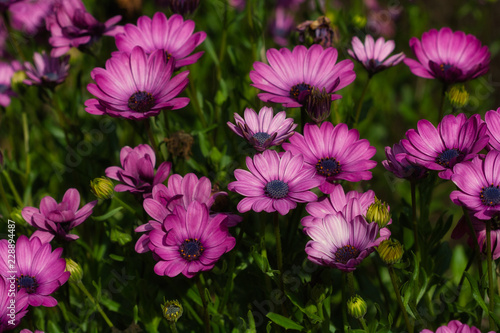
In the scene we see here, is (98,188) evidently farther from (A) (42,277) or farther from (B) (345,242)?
(B) (345,242)

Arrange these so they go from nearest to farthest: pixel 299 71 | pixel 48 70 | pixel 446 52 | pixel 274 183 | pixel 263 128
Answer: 1. pixel 274 183
2. pixel 263 128
3. pixel 299 71
4. pixel 446 52
5. pixel 48 70

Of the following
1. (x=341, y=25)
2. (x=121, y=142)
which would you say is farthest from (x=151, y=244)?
(x=341, y=25)

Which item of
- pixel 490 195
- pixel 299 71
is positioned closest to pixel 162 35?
pixel 299 71

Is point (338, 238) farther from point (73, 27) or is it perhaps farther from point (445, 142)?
point (73, 27)

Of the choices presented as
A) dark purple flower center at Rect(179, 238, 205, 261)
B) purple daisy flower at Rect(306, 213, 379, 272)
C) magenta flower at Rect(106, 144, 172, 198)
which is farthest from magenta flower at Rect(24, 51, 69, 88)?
purple daisy flower at Rect(306, 213, 379, 272)

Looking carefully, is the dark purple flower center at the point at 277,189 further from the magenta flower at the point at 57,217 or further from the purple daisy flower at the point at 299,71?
the magenta flower at the point at 57,217

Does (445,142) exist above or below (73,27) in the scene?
above

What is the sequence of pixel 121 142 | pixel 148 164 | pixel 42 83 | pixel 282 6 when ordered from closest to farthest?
pixel 148 164 → pixel 42 83 → pixel 121 142 → pixel 282 6
